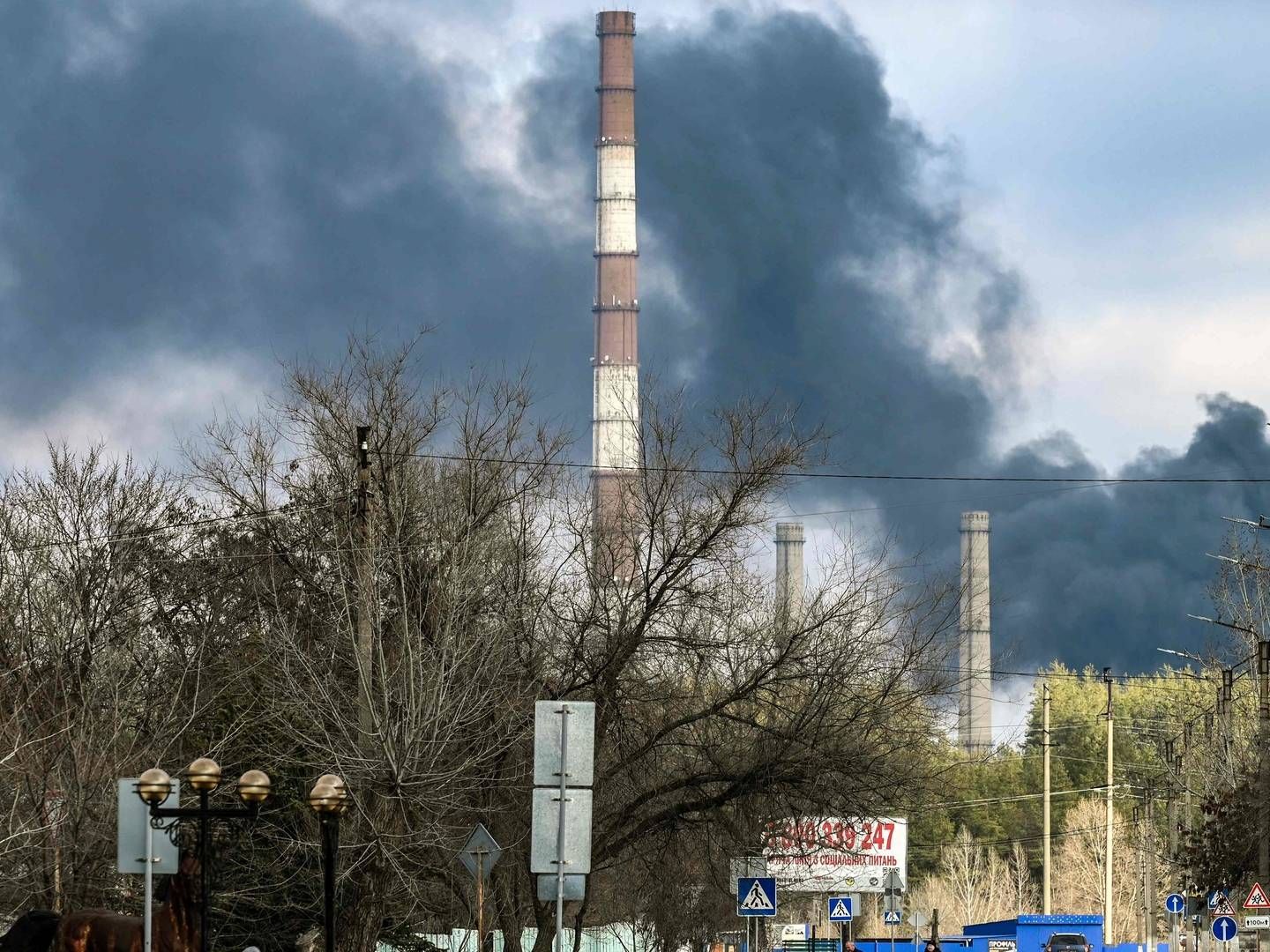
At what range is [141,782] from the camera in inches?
692

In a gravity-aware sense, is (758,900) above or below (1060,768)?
below

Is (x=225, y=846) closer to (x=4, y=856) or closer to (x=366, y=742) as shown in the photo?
(x=4, y=856)

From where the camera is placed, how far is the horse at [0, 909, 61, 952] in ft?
Result: 68.3

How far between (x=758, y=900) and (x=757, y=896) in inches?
2.4

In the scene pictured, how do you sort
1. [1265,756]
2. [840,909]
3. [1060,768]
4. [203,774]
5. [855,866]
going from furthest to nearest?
[1060,768] → [855,866] → [1265,756] → [840,909] → [203,774]

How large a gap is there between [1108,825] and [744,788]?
4546 cm

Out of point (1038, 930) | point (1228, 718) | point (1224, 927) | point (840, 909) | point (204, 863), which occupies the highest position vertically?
point (1228, 718)

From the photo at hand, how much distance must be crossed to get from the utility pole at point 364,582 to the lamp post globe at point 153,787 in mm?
7740

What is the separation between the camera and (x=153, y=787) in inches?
693

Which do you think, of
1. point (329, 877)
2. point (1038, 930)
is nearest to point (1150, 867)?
point (1038, 930)

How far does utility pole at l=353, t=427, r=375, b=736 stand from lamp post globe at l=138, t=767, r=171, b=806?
25.4 feet

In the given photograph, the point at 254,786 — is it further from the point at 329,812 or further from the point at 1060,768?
the point at 1060,768

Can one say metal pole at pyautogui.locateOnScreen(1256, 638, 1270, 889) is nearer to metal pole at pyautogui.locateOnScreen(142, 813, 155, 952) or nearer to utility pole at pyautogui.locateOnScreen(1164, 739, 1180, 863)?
utility pole at pyautogui.locateOnScreen(1164, 739, 1180, 863)

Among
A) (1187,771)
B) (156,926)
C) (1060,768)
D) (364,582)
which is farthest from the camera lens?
(1060,768)
